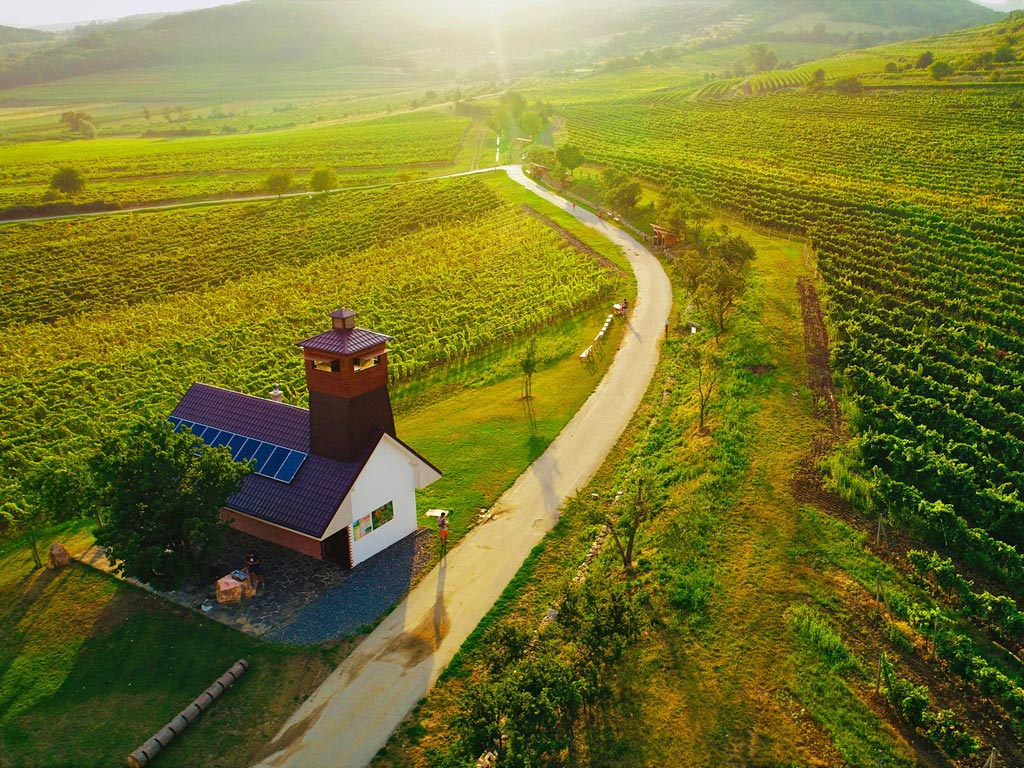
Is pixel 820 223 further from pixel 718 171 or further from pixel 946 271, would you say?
pixel 718 171

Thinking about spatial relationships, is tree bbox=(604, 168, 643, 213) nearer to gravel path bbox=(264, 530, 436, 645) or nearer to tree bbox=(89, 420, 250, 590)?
gravel path bbox=(264, 530, 436, 645)

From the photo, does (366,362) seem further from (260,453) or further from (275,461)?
(260,453)

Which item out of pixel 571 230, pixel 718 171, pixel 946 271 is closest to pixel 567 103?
pixel 718 171

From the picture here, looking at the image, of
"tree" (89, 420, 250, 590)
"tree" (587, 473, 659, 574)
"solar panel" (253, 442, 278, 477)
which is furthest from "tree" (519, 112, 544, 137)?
"tree" (89, 420, 250, 590)

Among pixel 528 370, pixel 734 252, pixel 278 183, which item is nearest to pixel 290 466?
pixel 528 370

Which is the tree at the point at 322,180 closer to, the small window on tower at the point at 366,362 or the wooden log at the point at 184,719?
the small window on tower at the point at 366,362

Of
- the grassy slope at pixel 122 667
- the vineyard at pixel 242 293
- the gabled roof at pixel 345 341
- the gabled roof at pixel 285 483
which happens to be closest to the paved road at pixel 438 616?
the grassy slope at pixel 122 667
